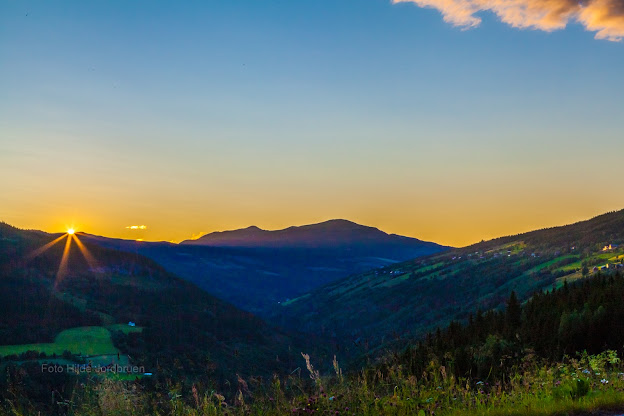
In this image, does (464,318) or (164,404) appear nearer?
(164,404)

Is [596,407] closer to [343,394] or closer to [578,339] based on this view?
[343,394]

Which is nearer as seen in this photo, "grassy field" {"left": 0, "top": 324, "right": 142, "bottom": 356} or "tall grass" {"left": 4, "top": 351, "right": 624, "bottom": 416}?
"tall grass" {"left": 4, "top": 351, "right": 624, "bottom": 416}

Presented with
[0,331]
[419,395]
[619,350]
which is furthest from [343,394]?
[0,331]

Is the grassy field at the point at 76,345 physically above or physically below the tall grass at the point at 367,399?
below

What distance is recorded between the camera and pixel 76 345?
545ft

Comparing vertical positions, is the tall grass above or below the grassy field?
above

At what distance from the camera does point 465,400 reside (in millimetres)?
10812

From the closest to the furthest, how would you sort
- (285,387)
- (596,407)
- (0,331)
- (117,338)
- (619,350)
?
1. (596,407)
2. (285,387)
3. (619,350)
4. (0,331)
5. (117,338)

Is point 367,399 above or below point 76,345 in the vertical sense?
above

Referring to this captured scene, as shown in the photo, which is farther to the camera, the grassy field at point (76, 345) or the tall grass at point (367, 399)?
→ the grassy field at point (76, 345)

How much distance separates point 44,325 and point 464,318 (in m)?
137

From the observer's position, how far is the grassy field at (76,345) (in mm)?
158875

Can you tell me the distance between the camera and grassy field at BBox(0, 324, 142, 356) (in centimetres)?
15888

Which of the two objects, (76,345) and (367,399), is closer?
(367,399)
